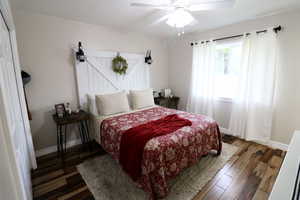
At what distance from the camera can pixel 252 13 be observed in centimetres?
245

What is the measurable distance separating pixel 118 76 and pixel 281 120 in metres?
3.27

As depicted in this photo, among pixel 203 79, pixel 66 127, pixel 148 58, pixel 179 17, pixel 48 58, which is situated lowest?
pixel 66 127

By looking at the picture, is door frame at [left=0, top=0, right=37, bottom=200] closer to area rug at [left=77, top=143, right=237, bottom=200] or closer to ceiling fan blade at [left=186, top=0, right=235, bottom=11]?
area rug at [left=77, top=143, right=237, bottom=200]

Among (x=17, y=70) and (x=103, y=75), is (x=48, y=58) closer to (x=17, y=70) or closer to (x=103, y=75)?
(x=17, y=70)

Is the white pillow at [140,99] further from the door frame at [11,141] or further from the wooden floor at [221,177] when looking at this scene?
the door frame at [11,141]

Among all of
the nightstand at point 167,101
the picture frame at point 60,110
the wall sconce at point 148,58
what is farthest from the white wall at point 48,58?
the nightstand at point 167,101

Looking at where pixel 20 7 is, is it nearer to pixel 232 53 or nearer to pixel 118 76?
pixel 118 76

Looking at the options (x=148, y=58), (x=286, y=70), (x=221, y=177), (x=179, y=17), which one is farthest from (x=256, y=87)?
(x=148, y=58)

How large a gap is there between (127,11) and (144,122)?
1.81 meters

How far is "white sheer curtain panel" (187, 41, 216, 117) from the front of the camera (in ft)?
10.6

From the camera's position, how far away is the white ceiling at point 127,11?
201 cm

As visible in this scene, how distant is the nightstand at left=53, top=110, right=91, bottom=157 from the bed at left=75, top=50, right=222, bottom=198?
246mm

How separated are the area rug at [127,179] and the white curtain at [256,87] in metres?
0.90

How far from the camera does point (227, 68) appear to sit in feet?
10.5
